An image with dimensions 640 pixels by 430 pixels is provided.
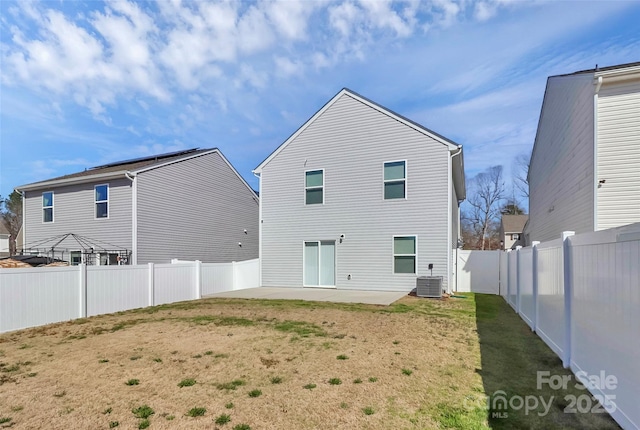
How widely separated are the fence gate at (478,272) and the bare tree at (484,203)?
28464 millimetres

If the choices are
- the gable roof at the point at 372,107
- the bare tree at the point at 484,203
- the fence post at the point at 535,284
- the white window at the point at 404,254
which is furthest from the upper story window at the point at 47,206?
the bare tree at the point at 484,203

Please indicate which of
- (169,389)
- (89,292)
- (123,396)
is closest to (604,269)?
(169,389)

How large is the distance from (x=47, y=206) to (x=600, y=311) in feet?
66.6

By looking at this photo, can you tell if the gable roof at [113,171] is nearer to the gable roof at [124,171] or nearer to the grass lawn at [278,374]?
the gable roof at [124,171]

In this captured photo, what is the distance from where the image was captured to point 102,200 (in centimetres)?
1468

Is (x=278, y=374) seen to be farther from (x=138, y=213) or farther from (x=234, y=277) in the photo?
(x=138, y=213)

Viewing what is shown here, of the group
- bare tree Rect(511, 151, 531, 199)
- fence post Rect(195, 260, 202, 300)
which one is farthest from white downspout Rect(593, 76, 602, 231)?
bare tree Rect(511, 151, 531, 199)

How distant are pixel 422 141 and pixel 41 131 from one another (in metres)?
18.9

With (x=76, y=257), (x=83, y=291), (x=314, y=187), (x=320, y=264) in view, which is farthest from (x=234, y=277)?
(x=76, y=257)

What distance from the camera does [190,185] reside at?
16.5 metres

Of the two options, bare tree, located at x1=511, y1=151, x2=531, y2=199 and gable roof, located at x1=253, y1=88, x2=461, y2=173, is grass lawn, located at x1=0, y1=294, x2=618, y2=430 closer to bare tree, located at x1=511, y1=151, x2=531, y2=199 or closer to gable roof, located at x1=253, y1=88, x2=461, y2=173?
gable roof, located at x1=253, y1=88, x2=461, y2=173

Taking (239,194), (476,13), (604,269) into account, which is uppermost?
→ (476,13)

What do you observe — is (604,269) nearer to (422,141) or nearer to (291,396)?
(291,396)

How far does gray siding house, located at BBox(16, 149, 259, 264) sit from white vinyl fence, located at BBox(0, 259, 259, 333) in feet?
11.3
